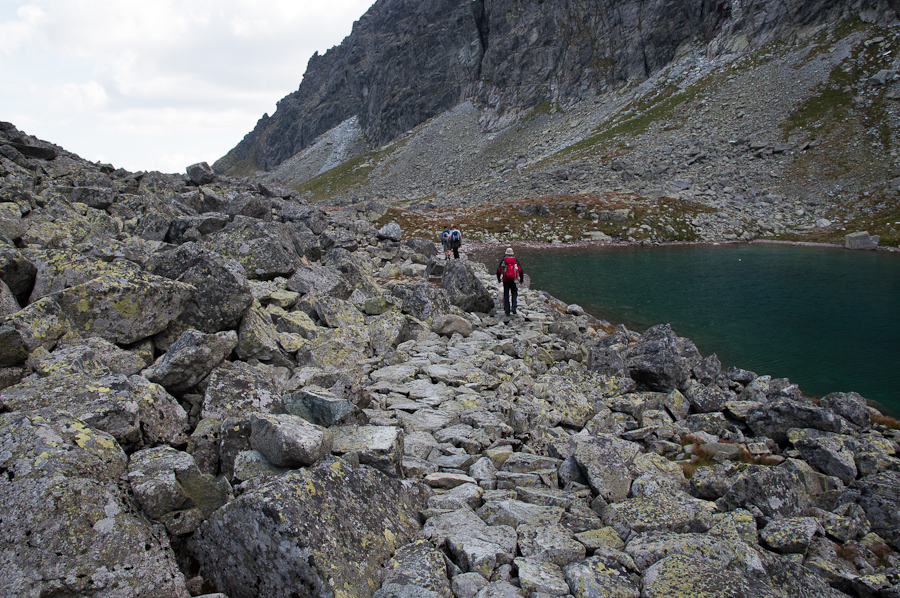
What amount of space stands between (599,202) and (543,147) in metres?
58.2

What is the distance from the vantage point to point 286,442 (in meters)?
6.08

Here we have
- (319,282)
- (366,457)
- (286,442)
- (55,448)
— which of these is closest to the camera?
(55,448)

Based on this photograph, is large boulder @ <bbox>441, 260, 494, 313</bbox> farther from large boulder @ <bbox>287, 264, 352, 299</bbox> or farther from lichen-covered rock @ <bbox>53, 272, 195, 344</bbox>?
lichen-covered rock @ <bbox>53, 272, 195, 344</bbox>

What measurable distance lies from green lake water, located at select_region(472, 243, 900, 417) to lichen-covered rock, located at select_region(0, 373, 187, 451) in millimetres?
23370

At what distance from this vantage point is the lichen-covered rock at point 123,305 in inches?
346

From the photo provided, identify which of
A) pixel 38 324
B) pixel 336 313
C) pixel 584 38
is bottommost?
pixel 336 313

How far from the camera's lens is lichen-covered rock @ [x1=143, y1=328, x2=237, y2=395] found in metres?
8.00

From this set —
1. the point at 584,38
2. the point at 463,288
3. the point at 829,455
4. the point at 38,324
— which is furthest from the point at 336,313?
the point at 584,38

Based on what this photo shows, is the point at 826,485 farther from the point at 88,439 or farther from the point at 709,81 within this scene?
the point at 709,81

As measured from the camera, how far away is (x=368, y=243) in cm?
3716

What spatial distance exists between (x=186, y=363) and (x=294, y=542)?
4588 mm

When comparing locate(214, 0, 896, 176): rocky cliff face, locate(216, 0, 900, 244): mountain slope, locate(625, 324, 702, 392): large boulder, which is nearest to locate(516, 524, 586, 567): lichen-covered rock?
locate(625, 324, 702, 392): large boulder

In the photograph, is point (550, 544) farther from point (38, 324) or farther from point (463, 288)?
point (463, 288)

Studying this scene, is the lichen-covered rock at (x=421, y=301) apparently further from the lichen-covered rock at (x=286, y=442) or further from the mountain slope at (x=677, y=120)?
the mountain slope at (x=677, y=120)
